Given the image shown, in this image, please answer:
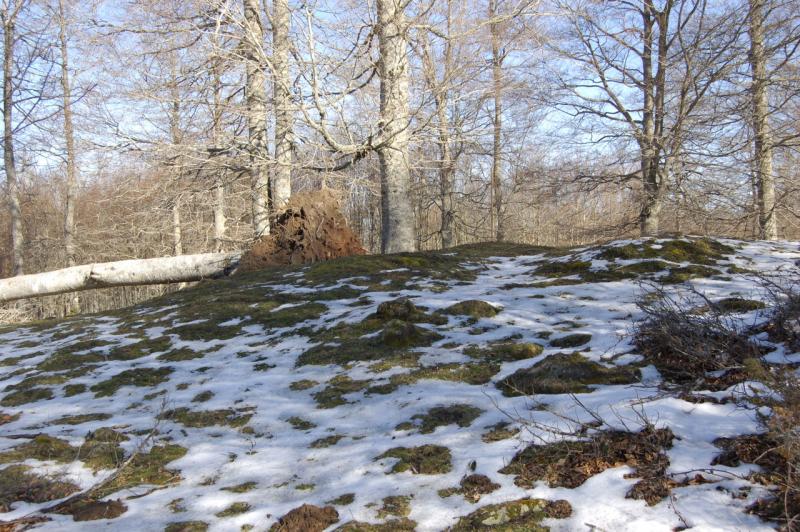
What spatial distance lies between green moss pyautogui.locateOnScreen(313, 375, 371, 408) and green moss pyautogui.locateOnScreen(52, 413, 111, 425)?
144cm

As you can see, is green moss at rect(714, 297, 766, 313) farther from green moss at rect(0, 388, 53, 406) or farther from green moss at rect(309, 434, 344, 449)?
green moss at rect(0, 388, 53, 406)

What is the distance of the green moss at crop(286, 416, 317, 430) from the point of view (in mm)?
2989

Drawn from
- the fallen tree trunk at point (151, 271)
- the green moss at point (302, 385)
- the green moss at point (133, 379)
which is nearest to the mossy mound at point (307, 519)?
the green moss at point (302, 385)

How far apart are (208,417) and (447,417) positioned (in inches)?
61.2

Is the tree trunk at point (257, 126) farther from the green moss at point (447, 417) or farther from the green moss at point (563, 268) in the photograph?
the green moss at point (447, 417)

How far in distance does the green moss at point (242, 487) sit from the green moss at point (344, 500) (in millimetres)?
440

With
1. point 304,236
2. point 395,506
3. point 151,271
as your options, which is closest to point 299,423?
point 395,506

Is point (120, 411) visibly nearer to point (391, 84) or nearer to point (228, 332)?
point (228, 332)

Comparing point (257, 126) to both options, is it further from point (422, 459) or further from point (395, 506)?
point (395, 506)

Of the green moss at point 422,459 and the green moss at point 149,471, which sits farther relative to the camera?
the green moss at point 149,471

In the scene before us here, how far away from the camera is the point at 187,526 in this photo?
213 cm

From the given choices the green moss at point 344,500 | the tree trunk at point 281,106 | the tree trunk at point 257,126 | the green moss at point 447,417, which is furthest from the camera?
the tree trunk at point 257,126

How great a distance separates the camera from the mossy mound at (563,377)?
9.40 ft

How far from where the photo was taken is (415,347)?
3887 millimetres
